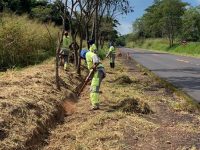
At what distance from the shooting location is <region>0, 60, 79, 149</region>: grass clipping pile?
7.93 m

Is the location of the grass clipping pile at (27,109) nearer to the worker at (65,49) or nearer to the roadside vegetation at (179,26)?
the worker at (65,49)

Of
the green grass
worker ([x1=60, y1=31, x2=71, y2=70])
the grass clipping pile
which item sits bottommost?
the green grass

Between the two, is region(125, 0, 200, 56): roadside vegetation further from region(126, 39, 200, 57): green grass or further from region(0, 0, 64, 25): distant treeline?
region(0, 0, 64, 25): distant treeline

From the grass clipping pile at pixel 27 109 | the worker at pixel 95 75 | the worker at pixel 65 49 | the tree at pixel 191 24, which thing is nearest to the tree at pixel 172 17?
the tree at pixel 191 24

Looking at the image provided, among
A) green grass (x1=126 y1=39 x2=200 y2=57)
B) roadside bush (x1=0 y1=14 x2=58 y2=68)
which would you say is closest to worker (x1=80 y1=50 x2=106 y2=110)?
roadside bush (x1=0 y1=14 x2=58 y2=68)

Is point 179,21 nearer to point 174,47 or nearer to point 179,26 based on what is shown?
point 179,26

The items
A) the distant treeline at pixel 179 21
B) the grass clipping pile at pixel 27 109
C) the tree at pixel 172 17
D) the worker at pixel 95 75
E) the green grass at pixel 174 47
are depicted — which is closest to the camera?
the grass clipping pile at pixel 27 109

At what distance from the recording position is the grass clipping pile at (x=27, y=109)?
793 centimetres

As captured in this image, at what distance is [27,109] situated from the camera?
945cm

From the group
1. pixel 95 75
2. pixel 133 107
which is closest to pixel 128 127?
pixel 133 107

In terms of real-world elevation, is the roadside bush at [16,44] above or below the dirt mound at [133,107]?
above

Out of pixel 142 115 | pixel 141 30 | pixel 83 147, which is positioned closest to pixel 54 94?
pixel 142 115

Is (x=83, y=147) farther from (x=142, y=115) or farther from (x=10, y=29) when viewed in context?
(x=10, y=29)

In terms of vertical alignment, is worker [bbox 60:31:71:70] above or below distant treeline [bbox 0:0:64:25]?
below
